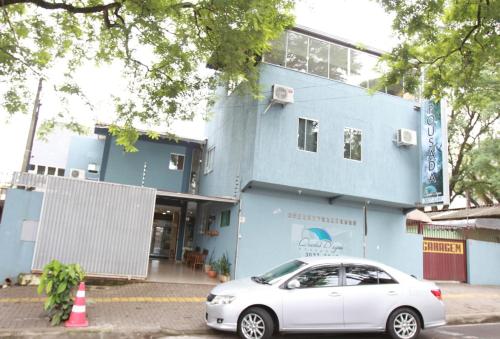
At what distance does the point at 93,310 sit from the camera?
28.4ft

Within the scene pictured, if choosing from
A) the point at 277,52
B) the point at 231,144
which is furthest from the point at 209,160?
the point at 277,52

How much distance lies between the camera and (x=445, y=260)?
17188mm

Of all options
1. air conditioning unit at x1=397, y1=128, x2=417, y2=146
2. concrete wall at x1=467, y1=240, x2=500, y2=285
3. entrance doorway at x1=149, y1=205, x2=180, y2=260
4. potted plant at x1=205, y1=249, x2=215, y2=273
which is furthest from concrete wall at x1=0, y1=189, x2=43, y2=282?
concrete wall at x1=467, y1=240, x2=500, y2=285

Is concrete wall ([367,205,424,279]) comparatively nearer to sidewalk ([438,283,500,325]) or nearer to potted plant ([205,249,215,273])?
sidewalk ([438,283,500,325])

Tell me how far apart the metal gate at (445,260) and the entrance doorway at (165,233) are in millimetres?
Answer: 12173


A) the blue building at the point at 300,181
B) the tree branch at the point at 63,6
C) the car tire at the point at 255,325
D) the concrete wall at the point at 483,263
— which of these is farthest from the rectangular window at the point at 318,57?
the car tire at the point at 255,325

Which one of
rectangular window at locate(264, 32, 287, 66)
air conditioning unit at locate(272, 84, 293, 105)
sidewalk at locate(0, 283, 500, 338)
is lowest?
sidewalk at locate(0, 283, 500, 338)

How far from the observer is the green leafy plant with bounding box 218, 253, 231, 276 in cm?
1412

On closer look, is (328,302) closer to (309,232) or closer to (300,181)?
(300,181)

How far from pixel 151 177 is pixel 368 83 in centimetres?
1122

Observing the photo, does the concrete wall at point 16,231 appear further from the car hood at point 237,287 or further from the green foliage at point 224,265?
the car hood at point 237,287

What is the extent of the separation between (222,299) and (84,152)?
1928cm

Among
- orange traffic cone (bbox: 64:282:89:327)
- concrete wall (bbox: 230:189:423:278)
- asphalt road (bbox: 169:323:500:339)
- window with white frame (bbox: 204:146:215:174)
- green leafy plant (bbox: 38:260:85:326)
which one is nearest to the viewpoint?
orange traffic cone (bbox: 64:282:89:327)

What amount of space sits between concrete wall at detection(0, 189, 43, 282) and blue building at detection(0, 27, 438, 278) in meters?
0.13
